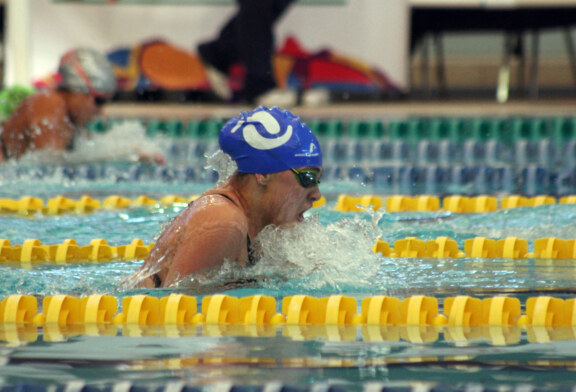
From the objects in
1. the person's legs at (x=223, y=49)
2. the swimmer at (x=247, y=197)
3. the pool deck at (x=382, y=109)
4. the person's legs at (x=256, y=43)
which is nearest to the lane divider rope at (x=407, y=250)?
the swimmer at (x=247, y=197)

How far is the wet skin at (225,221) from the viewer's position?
3.00 m

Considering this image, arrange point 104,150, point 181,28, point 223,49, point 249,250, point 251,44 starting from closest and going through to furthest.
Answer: point 249,250
point 104,150
point 251,44
point 223,49
point 181,28

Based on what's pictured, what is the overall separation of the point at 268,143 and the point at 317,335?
0.66 m

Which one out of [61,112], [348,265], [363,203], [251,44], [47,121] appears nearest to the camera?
[348,265]

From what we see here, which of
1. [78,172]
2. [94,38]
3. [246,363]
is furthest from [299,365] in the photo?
[94,38]

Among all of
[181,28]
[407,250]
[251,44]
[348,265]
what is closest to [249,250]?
[348,265]

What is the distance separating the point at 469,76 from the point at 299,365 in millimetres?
10878

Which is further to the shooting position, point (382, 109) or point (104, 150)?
point (382, 109)

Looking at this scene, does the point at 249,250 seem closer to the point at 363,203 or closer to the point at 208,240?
the point at 208,240

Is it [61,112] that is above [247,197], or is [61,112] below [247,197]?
above

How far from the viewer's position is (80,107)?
7.16 m

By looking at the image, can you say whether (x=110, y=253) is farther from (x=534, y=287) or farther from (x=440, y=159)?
(x=440, y=159)

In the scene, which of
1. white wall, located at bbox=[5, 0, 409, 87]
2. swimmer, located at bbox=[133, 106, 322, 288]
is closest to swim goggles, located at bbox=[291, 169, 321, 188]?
swimmer, located at bbox=[133, 106, 322, 288]

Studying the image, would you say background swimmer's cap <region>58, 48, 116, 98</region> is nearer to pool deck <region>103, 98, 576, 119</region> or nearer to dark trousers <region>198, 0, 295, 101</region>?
pool deck <region>103, 98, 576, 119</region>
